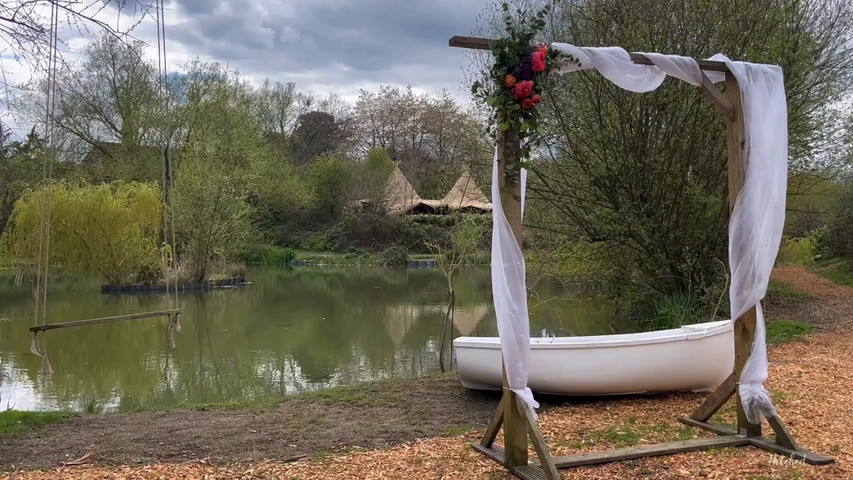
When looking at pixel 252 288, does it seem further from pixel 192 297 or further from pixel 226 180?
pixel 226 180

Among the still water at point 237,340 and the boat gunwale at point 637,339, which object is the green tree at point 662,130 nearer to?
the still water at point 237,340

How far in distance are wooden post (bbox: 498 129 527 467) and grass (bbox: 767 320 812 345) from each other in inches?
230

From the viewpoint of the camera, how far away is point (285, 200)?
33.1 m

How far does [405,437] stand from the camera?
464 centimetres

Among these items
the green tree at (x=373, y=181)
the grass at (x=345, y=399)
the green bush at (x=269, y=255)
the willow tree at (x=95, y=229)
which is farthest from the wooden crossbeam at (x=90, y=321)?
the green tree at (x=373, y=181)

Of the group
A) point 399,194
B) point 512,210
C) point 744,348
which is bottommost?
point 744,348

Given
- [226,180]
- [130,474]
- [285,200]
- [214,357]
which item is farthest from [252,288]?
[130,474]

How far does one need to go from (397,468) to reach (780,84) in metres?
3.37

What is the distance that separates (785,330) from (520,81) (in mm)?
7285

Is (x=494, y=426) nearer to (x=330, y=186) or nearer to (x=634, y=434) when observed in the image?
(x=634, y=434)

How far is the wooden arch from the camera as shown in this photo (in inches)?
143

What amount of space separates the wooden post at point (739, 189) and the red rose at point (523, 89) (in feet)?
5.09

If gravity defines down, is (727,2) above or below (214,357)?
above

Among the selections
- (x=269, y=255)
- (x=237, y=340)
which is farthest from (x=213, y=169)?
(x=237, y=340)
